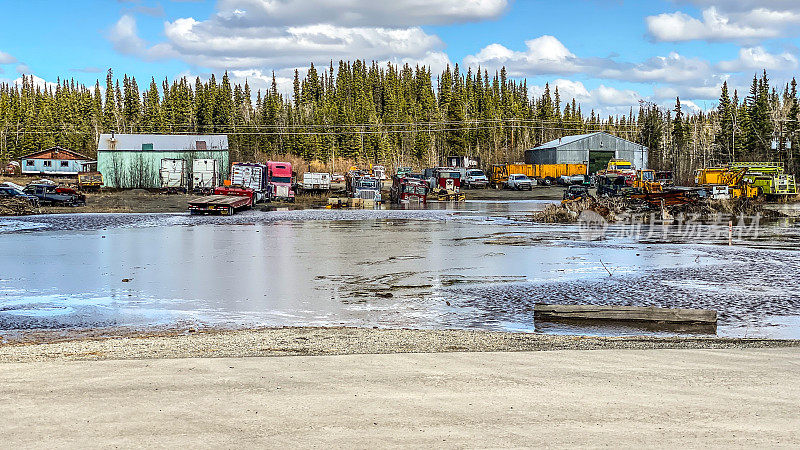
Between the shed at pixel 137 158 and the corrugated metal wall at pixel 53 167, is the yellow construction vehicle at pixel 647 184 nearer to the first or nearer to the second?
the shed at pixel 137 158

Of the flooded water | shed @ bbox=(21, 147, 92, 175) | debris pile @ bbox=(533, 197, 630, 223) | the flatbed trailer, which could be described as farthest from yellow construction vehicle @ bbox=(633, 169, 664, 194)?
shed @ bbox=(21, 147, 92, 175)

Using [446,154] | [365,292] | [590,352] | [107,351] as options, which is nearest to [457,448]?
[590,352]

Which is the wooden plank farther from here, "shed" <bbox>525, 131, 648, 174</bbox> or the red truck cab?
"shed" <bbox>525, 131, 648, 174</bbox>

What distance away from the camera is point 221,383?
8.65 meters

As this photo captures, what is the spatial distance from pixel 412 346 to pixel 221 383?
3243mm

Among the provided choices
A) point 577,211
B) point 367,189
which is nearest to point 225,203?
point 367,189

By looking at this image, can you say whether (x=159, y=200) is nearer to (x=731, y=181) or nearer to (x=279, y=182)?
(x=279, y=182)

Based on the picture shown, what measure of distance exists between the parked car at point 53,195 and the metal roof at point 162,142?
84.0ft

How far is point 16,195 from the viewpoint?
5509 centimetres

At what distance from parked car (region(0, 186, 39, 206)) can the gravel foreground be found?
147ft

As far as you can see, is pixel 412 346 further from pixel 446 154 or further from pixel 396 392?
pixel 446 154

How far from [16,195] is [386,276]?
140 ft

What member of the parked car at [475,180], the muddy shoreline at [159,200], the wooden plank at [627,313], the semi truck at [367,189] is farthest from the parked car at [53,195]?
the wooden plank at [627,313]

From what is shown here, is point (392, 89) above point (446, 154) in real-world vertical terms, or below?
above
